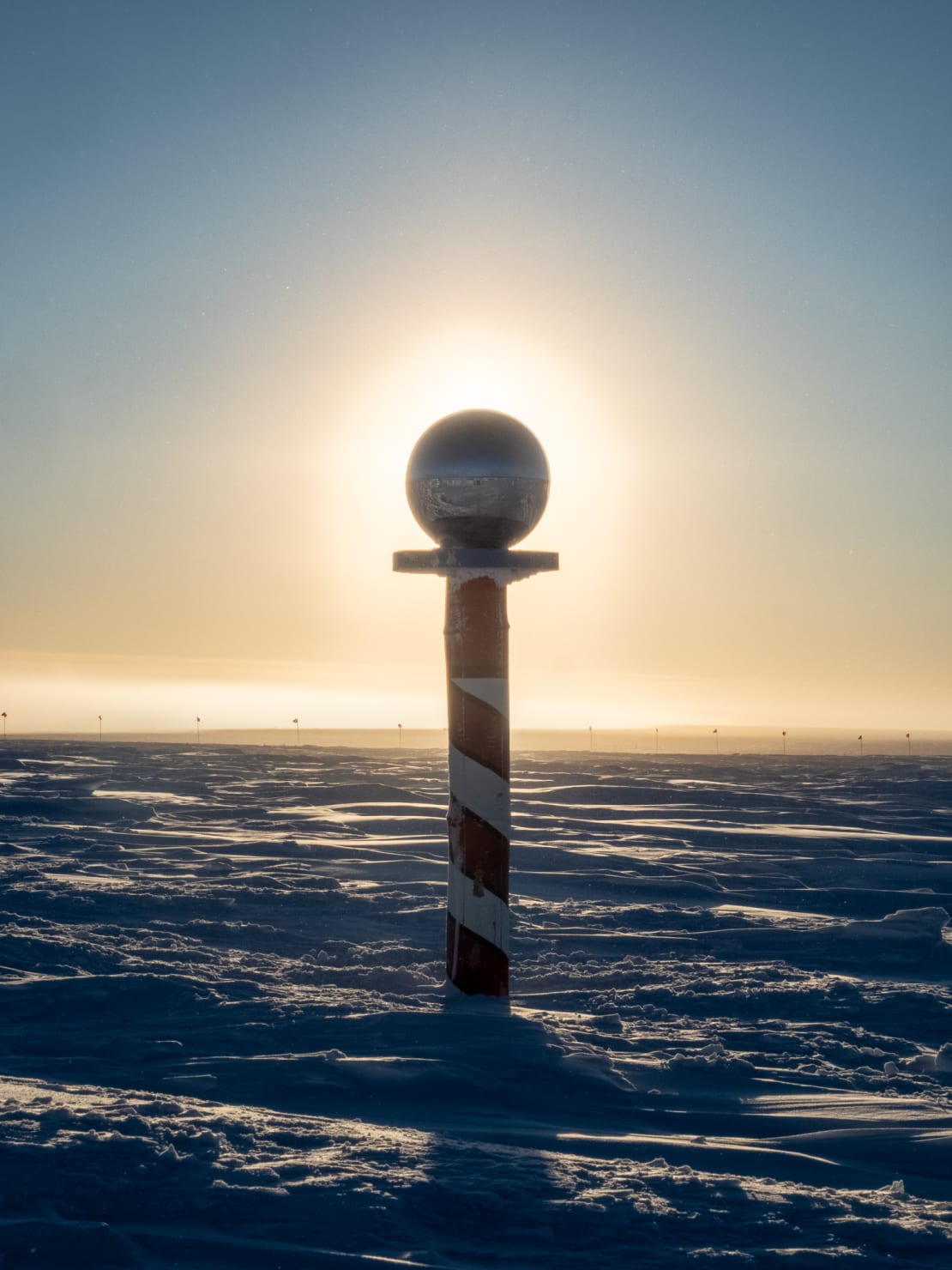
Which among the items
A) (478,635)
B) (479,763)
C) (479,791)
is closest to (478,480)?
(478,635)

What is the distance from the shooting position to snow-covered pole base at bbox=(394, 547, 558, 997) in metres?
7.48

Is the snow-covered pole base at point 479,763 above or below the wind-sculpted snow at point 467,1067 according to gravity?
above

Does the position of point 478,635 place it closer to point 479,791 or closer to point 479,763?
point 479,763

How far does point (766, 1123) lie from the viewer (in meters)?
5.32

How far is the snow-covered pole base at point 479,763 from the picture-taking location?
7.48 meters

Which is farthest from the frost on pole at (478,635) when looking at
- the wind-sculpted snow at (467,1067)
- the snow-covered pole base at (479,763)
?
the wind-sculpted snow at (467,1067)

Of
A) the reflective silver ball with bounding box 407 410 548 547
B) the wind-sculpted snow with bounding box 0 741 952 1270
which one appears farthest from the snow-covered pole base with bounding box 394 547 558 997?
the wind-sculpted snow with bounding box 0 741 952 1270

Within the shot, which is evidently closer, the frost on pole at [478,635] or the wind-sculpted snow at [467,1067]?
the wind-sculpted snow at [467,1067]

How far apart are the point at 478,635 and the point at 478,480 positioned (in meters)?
1.02

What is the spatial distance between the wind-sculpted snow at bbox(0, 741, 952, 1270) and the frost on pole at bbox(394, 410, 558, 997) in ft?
1.70

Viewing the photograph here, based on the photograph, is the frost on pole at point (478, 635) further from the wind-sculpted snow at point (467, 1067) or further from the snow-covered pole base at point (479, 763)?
the wind-sculpted snow at point (467, 1067)

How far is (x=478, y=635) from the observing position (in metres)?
7.54

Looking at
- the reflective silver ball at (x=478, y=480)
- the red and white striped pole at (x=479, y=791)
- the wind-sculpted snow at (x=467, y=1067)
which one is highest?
the reflective silver ball at (x=478, y=480)

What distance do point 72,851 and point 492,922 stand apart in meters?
9.02
